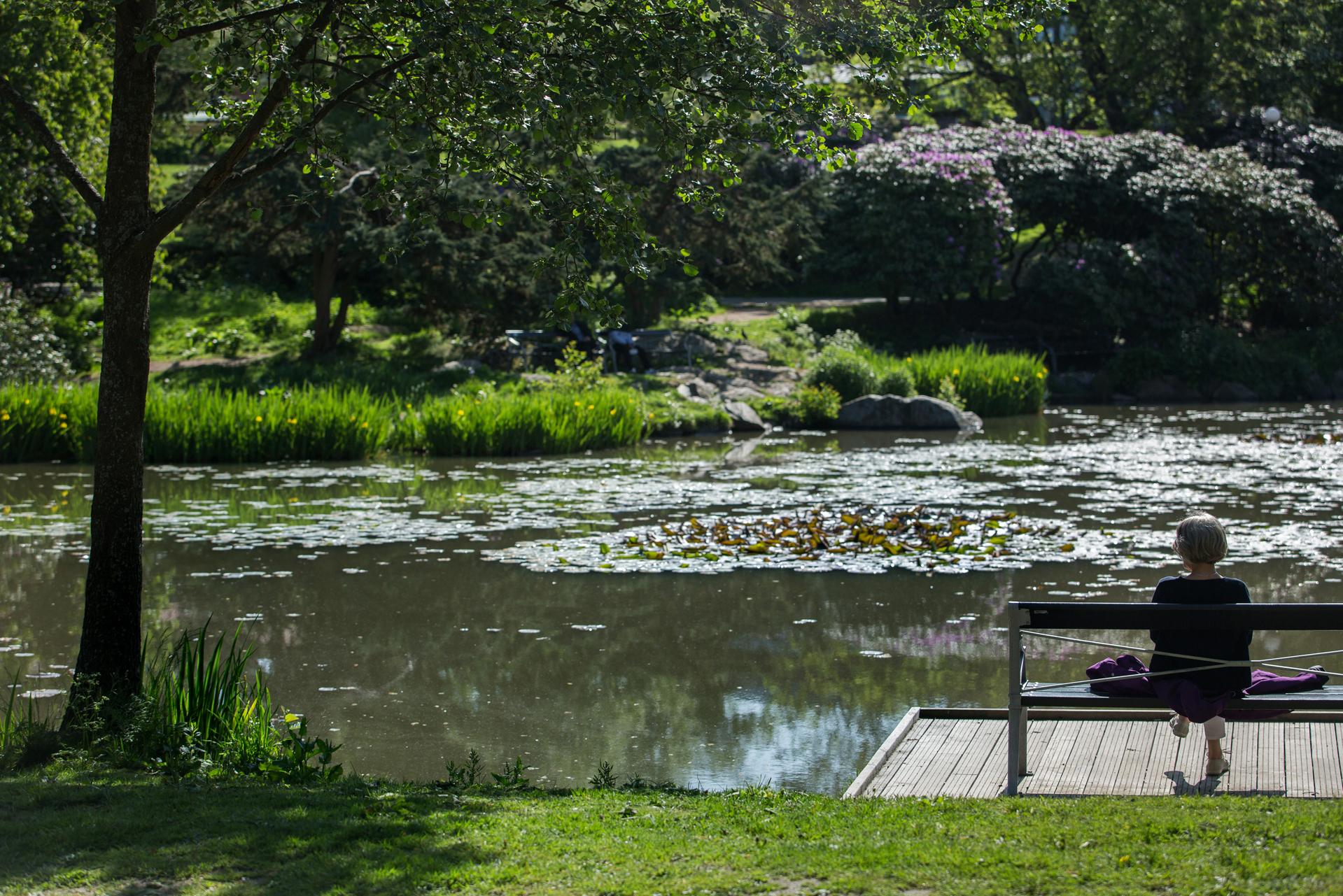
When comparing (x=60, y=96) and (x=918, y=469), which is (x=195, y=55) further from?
(x=60, y=96)

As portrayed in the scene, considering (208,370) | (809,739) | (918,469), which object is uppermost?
(208,370)

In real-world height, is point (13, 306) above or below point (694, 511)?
above

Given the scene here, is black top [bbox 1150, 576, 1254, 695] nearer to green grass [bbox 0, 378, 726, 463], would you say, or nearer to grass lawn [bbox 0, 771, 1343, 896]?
grass lawn [bbox 0, 771, 1343, 896]

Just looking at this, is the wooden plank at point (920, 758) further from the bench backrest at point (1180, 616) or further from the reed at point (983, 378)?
the reed at point (983, 378)

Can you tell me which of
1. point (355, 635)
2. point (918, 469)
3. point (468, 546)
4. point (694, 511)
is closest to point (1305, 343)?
point (918, 469)

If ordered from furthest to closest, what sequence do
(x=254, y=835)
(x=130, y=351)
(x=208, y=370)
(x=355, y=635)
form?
(x=208, y=370), (x=355, y=635), (x=130, y=351), (x=254, y=835)

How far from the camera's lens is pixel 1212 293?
29484 mm

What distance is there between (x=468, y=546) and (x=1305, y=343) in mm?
22692

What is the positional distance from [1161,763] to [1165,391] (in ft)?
75.9

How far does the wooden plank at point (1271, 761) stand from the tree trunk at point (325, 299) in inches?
744

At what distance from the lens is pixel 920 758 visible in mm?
5945

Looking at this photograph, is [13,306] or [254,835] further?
[13,306]

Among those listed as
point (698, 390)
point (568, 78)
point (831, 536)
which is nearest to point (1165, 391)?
point (698, 390)

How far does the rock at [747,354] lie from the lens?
25719 mm
